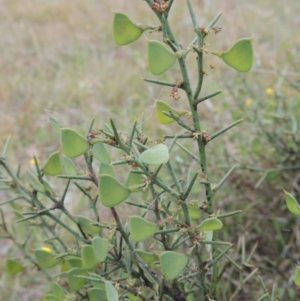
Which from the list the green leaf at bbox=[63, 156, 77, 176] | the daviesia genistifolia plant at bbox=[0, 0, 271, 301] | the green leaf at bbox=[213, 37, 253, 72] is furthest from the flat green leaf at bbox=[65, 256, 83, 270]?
the green leaf at bbox=[213, 37, 253, 72]

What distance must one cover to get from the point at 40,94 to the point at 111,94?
10.9 inches

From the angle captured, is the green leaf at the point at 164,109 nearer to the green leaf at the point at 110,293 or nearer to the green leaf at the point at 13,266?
the green leaf at the point at 110,293

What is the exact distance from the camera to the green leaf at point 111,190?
42 cm

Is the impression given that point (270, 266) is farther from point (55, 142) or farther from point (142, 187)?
point (55, 142)

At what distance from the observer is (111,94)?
1.74 meters

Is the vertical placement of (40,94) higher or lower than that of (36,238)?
higher

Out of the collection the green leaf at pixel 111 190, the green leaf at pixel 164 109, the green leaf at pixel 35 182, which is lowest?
the green leaf at pixel 35 182

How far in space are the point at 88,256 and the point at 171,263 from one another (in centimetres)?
12

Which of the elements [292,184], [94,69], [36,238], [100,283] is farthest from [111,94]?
[100,283]

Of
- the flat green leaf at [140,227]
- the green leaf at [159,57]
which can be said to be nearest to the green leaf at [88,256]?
the flat green leaf at [140,227]

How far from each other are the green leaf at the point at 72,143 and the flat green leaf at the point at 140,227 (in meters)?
0.08

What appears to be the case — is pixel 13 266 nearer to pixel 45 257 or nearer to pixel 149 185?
pixel 45 257

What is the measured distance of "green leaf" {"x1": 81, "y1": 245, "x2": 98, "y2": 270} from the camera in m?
0.53

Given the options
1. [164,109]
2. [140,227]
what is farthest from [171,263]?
[164,109]
